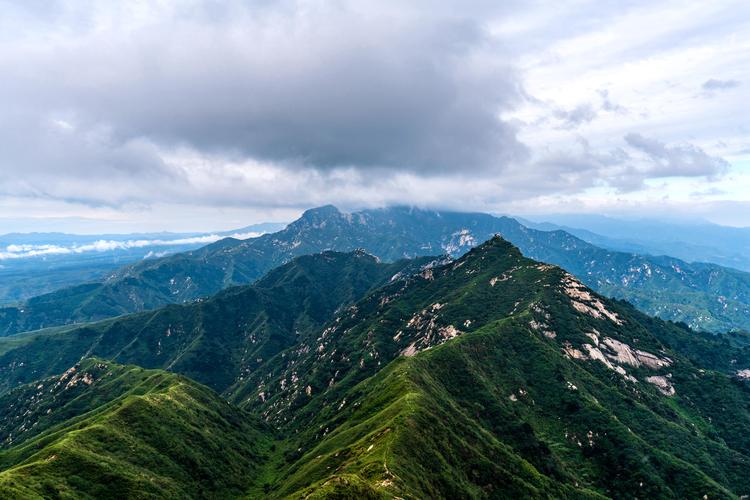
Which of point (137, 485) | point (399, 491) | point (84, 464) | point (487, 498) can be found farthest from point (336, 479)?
point (84, 464)

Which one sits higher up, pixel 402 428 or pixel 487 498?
pixel 402 428

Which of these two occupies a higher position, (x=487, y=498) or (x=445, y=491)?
(x=445, y=491)

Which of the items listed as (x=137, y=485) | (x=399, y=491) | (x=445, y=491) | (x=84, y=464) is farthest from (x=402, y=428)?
(x=84, y=464)

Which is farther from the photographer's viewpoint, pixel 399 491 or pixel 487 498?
pixel 487 498

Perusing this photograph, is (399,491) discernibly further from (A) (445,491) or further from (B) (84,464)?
(B) (84,464)

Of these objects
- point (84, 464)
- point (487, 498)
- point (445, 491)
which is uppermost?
point (84, 464)

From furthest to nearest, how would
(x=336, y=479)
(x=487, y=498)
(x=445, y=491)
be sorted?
(x=487, y=498) → (x=445, y=491) → (x=336, y=479)

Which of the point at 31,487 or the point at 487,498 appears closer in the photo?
the point at 31,487

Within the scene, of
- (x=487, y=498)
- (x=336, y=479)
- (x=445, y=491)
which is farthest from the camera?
(x=487, y=498)

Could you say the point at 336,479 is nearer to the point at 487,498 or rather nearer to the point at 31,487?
the point at 487,498
